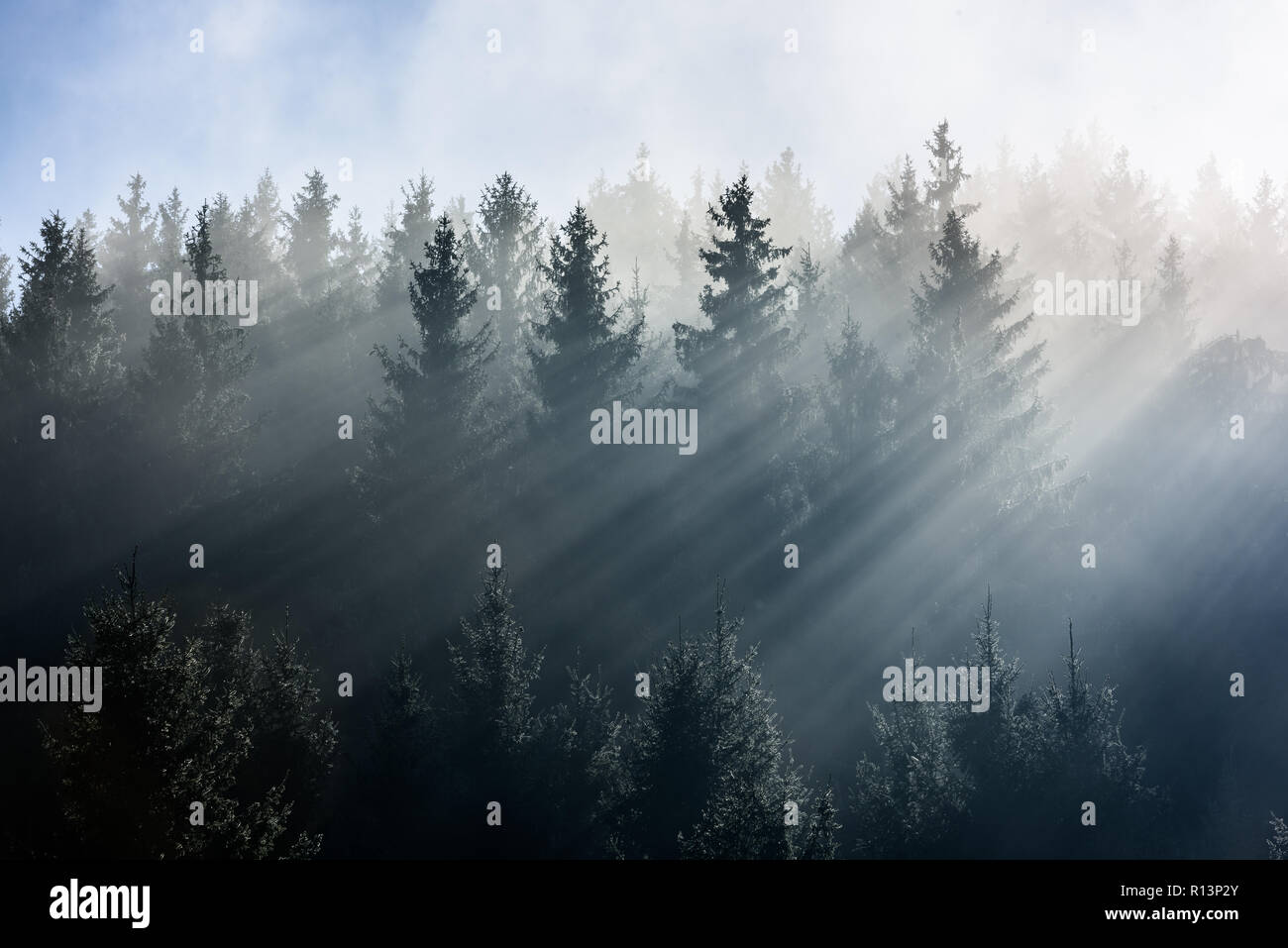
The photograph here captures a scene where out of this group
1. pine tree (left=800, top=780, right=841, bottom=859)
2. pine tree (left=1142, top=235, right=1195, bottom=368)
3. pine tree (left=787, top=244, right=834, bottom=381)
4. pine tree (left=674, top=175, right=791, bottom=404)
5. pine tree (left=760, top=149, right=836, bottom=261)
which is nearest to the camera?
pine tree (left=800, top=780, right=841, bottom=859)

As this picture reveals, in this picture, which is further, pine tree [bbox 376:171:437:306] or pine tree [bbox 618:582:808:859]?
pine tree [bbox 376:171:437:306]

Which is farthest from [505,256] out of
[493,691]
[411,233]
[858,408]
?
[493,691]

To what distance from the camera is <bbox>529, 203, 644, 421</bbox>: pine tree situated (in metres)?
33.3

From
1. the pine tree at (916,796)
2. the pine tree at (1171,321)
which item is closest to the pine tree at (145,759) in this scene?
the pine tree at (916,796)

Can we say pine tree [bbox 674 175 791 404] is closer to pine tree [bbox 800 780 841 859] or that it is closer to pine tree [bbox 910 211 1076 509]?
pine tree [bbox 910 211 1076 509]

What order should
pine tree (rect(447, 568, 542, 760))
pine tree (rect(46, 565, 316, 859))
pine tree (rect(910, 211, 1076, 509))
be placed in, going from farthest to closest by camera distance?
pine tree (rect(910, 211, 1076, 509)), pine tree (rect(447, 568, 542, 760)), pine tree (rect(46, 565, 316, 859))

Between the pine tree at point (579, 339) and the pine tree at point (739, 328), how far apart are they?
130 inches

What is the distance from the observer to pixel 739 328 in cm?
3456

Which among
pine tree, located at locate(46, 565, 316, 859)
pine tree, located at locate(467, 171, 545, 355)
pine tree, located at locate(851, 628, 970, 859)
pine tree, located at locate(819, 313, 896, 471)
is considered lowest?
pine tree, located at locate(851, 628, 970, 859)

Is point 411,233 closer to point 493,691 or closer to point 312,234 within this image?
point 312,234

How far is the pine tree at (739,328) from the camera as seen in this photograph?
3416 centimetres

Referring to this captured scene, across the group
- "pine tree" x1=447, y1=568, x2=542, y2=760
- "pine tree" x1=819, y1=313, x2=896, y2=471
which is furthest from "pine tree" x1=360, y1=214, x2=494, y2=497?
"pine tree" x1=819, y1=313, x2=896, y2=471

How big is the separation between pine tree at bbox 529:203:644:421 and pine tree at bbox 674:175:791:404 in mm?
3293
